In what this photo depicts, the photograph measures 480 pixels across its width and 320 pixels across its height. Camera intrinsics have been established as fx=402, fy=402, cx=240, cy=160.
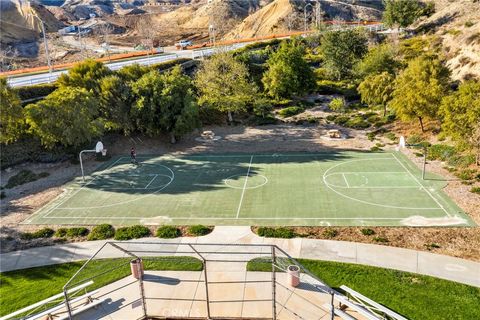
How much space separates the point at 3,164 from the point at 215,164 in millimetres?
21128

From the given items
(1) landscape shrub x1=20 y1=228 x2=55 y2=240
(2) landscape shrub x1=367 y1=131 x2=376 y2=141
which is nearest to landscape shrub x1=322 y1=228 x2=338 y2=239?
(1) landscape shrub x1=20 y1=228 x2=55 y2=240

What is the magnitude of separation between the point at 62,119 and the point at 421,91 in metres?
35.8

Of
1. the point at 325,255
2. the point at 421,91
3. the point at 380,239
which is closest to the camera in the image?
the point at 325,255

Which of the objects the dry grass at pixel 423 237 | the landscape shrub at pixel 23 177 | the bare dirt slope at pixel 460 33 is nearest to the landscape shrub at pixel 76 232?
the landscape shrub at pixel 23 177

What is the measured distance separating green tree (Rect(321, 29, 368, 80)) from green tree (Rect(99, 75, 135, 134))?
1439 inches

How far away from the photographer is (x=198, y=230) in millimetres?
26531

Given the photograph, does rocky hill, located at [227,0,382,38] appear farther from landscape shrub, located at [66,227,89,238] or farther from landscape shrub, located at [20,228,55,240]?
landscape shrub, located at [20,228,55,240]

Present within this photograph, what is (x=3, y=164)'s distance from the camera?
39938 millimetres

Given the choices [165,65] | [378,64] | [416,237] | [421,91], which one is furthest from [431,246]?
[165,65]

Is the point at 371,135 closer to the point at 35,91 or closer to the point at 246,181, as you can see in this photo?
the point at 246,181

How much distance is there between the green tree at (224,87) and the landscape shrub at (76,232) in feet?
81.7

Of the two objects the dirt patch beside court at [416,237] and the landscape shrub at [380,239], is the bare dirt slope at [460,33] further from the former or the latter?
the landscape shrub at [380,239]

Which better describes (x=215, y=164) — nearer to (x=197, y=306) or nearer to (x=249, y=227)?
(x=249, y=227)

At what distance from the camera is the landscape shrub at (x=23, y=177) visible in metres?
36.5
